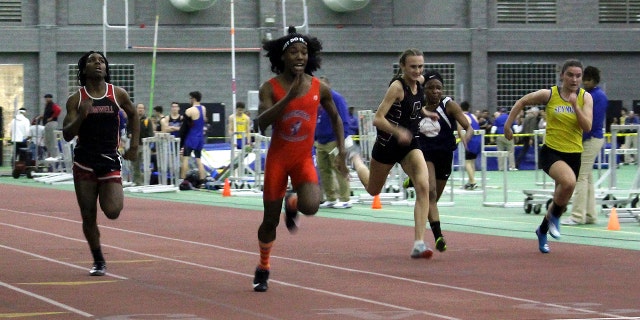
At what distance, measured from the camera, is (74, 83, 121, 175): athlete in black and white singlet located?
11.7 m

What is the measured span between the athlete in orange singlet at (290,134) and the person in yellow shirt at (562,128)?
4.12 meters

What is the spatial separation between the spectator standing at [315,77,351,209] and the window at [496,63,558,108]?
27.4 m

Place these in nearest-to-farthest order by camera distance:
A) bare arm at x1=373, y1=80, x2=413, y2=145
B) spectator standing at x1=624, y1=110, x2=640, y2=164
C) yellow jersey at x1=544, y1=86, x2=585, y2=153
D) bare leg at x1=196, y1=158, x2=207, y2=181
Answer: bare arm at x1=373, y1=80, x2=413, y2=145
yellow jersey at x1=544, y1=86, x2=585, y2=153
bare leg at x1=196, y1=158, x2=207, y2=181
spectator standing at x1=624, y1=110, x2=640, y2=164

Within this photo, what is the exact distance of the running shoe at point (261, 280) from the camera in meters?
10.6

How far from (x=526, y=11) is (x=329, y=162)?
2897 cm

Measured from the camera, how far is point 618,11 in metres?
49.5

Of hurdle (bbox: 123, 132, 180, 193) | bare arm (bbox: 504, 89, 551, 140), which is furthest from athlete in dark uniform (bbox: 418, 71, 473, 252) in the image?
hurdle (bbox: 123, 132, 180, 193)

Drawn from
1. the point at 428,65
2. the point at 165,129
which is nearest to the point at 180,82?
the point at 428,65

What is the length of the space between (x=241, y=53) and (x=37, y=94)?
716 centimetres

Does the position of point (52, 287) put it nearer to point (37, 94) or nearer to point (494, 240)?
point (494, 240)

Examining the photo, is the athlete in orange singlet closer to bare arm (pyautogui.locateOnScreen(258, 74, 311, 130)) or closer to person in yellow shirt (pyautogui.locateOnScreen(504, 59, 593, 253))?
bare arm (pyautogui.locateOnScreen(258, 74, 311, 130))

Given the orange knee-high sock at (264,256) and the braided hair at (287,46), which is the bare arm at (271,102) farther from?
the orange knee-high sock at (264,256)

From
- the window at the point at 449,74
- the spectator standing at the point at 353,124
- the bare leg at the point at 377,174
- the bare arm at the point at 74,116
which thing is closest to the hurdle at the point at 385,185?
the spectator standing at the point at 353,124

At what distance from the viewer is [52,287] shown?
1095cm
